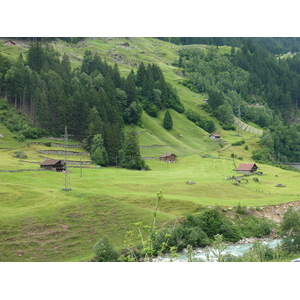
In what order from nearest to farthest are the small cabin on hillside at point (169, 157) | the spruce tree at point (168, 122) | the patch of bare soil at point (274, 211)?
the patch of bare soil at point (274, 211), the small cabin on hillside at point (169, 157), the spruce tree at point (168, 122)

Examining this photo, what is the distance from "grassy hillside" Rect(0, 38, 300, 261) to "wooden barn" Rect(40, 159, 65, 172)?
5.18 feet

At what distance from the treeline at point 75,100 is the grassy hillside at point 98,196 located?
18.1 feet

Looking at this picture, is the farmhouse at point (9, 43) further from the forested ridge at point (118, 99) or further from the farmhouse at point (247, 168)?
the farmhouse at point (247, 168)

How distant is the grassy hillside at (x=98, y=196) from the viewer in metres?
47.2

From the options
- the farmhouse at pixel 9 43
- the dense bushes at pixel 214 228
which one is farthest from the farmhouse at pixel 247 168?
the farmhouse at pixel 9 43

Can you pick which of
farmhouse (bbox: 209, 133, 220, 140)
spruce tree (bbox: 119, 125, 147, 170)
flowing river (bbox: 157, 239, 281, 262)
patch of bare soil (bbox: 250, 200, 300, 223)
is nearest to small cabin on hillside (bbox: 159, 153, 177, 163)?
spruce tree (bbox: 119, 125, 147, 170)

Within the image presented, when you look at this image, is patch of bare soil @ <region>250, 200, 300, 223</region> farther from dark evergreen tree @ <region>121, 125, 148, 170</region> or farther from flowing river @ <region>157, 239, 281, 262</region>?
dark evergreen tree @ <region>121, 125, 148, 170</region>

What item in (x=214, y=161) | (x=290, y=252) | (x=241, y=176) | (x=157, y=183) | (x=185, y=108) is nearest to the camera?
(x=290, y=252)

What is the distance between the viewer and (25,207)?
171 ft

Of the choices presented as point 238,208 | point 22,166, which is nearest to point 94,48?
point 22,166

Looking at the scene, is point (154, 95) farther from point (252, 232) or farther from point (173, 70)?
point (252, 232)

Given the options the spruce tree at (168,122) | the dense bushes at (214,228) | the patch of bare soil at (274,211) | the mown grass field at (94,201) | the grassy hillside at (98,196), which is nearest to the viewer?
the mown grass field at (94,201)

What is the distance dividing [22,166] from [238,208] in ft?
113

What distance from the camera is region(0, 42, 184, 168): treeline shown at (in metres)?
90.2
